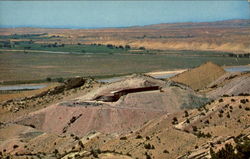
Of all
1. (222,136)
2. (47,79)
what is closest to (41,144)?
(222,136)

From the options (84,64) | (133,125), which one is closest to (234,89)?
(133,125)

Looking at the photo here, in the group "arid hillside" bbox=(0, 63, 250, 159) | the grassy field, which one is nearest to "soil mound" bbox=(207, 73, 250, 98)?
"arid hillside" bbox=(0, 63, 250, 159)

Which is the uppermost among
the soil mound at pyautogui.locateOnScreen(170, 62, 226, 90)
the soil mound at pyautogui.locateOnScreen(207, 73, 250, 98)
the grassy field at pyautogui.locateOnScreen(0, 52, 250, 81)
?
the soil mound at pyautogui.locateOnScreen(207, 73, 250, 98)

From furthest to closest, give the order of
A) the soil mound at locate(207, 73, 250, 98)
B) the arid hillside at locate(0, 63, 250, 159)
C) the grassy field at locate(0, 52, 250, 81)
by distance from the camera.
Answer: the grassy field at locate(0, 52, 250, 81)
the soil mound at locate(207, 73, 250, 98)
the arid hillside at locate(0, 63, 250, 159)

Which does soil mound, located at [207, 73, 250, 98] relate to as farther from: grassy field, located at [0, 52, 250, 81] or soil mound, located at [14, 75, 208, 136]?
grassy field, located at [0, 52, 250, 81]

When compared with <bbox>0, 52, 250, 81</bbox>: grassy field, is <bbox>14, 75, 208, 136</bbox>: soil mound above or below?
above

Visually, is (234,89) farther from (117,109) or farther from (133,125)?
(133,125)
